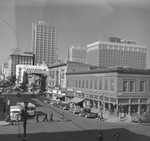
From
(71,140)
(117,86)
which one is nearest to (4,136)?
(71,140)

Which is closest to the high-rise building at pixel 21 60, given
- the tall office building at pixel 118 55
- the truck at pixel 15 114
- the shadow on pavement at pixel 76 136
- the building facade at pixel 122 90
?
the tall office building at pixel 118 55

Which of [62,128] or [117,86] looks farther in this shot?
[117,86]

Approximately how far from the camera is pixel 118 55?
17525cm

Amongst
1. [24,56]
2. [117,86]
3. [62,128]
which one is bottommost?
[62,128]

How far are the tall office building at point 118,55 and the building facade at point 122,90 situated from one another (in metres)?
128

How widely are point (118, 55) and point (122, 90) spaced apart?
140 m

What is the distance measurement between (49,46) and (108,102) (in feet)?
530

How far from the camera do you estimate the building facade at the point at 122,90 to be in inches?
1515

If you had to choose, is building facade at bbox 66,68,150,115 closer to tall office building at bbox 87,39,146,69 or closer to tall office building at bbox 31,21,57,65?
tall office building at bbox 87,39,146,69

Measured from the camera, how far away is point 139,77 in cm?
4028

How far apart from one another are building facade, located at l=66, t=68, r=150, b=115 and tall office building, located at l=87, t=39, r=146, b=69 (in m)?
128

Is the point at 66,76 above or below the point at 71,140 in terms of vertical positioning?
above

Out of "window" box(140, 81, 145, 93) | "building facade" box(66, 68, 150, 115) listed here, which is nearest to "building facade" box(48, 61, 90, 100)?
"building facade" box(66, 68, 150, 115)

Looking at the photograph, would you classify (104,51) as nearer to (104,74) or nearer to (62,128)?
(104,74)
